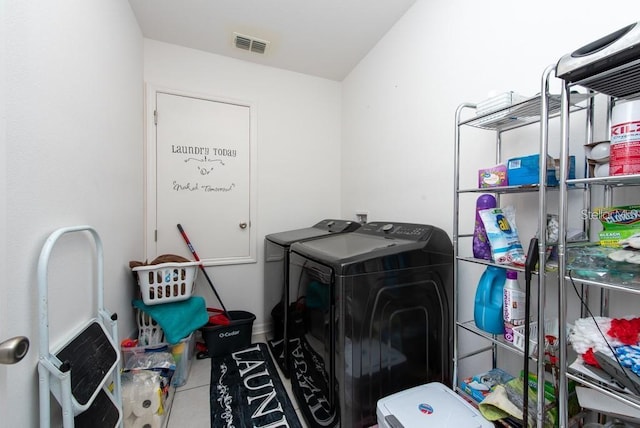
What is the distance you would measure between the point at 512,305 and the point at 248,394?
165cm

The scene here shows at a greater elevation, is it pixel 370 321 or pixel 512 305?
pixel 512 305

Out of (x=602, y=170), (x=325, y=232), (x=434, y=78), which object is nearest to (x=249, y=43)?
(x=434, y=78)

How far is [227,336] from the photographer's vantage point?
2.19 m

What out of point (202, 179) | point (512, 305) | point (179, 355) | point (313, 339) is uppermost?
point (202, 179)

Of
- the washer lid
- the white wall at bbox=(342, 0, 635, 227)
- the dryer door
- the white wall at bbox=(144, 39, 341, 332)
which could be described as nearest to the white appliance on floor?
the dryer door

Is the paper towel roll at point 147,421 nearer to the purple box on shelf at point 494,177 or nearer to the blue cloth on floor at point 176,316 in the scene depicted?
the blue cloth on floor at point 176,316

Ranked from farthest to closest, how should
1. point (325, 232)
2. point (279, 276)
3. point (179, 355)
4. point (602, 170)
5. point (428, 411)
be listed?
point (325, 232) → point (279, 276) → point (179, 355) → point (428, 411) → point (602, 170)

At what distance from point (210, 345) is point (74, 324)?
1210 millimetres

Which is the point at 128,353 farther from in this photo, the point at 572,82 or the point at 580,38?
the point at 580,38

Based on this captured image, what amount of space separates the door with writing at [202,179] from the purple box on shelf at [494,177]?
1.99 m

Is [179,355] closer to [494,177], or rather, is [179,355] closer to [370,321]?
[370,321]

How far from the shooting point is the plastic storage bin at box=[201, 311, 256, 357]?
2.14 metres

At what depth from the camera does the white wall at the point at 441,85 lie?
1.08 m

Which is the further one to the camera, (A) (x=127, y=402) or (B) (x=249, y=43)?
(B) (x=249, y=43)
